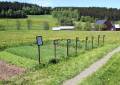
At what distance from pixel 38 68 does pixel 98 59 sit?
6.60 m

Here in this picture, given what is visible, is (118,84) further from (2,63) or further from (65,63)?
(2,63)

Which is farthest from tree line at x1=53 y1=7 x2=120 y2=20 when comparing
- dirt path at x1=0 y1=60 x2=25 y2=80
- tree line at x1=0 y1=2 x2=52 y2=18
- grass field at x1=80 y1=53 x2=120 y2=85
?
grass field at x1=80 y1=53 x2=120 y2=85

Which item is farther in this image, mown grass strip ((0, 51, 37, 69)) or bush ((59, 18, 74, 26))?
bush ((59, 18, 74, 26))

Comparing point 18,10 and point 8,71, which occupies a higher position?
point 8,71

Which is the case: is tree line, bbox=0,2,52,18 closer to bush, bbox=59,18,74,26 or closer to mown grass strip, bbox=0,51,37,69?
bush, bbox=59,18,74,26

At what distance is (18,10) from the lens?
166625 millimetres

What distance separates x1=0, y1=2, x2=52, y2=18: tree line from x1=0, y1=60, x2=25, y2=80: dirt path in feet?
402

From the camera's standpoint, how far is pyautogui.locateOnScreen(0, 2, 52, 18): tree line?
477 ft

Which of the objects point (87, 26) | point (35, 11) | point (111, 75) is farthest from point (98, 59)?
point (35, 11)

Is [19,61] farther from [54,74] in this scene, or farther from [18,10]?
[18,10]

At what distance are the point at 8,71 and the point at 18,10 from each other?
149m

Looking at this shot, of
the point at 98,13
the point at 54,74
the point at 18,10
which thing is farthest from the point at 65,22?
the point at 54,74

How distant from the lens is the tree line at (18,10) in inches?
5723

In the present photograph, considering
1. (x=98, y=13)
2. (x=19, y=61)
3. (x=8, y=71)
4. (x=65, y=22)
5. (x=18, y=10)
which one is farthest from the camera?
(x=98, y=13)
